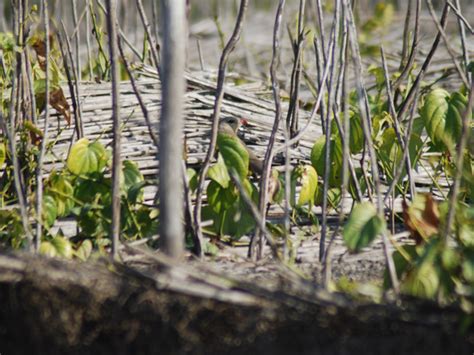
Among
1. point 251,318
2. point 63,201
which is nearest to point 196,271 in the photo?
point 251,318

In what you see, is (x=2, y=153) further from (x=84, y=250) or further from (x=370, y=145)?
(x=370, y=145)

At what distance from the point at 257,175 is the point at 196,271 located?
44.2 inches

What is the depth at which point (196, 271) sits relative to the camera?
1605 mm

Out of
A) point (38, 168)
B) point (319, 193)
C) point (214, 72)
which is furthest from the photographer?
point (214, 72)

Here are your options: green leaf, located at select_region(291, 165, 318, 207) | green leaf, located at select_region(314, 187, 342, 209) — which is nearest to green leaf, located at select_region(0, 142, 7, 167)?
green leaf, located at select_region(291, 165, 318, 207)

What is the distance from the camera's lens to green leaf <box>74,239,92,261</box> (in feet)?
6.72

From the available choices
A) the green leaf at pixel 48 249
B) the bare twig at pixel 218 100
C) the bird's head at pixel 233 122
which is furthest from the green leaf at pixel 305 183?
the green leaf at pixel 48 249

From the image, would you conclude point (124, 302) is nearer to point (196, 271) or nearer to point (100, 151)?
point (196, 271)

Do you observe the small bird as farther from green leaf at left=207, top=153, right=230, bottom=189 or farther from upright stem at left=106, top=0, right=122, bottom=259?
upright stem at left=106, top=0, right=122, bottom=259

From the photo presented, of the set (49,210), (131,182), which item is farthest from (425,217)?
(49,210)

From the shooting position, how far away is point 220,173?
2.22 metres

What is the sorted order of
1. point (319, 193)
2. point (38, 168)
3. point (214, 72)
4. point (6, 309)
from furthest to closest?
point (214, 72) → point (319, 193) → point (38, 168) → point (6, 309)

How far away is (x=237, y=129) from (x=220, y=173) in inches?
28.6

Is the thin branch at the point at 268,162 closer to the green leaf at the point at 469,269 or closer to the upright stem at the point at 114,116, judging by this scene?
the upright stem at the point at 114,116
